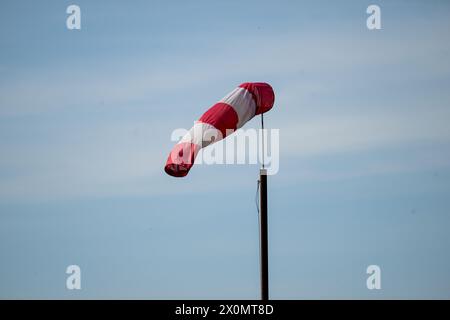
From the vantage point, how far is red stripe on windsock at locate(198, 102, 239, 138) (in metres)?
30.8

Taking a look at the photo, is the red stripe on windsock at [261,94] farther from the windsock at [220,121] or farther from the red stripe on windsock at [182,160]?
the red stripe on windsock at [182,160]

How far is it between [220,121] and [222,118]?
0.46 feet

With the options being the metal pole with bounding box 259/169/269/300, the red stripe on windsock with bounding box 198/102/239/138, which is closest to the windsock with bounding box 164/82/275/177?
the red stripe on windsock with bounding box 198/102/239/138

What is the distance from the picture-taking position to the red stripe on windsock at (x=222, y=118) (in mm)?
30750

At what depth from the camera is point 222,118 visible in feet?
101

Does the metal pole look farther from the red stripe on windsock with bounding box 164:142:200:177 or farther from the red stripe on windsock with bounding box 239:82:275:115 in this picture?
the red stripe on windsock with bounding box 239:82:275:115

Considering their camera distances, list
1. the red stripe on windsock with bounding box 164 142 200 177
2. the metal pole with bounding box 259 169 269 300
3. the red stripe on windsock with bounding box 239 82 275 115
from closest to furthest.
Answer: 1. the metal pole with bounding box 259 169 269 300
2. the red stripe on windsock with bounding box 164 142 200 177
3. the red stripe on windsock with bounding box 239 82 275 115

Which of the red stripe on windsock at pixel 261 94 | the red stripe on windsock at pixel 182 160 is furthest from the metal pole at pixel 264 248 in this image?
the red stripe on windsock at pixel 261 94

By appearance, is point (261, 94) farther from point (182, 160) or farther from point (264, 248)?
point (264, 248)

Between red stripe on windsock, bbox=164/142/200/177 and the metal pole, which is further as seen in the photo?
red stripe on windsock, bbox=164/142/200/177

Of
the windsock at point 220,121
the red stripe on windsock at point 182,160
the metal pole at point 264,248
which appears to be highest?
the windsock at point 220,121
